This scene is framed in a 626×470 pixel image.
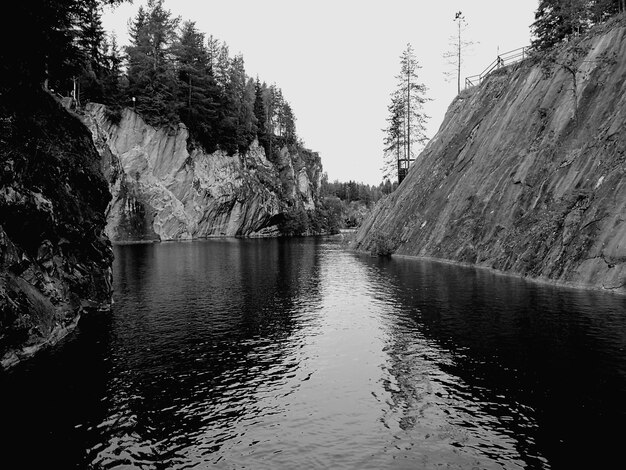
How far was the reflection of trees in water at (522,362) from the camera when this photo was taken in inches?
436

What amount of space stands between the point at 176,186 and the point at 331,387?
85.4 m

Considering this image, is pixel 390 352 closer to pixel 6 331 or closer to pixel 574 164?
pixel 6 331

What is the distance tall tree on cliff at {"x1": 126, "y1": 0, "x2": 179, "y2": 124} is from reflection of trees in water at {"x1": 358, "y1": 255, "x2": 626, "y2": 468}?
76092 millimetres

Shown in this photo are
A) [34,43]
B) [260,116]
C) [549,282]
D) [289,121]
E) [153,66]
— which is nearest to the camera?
[34,43]

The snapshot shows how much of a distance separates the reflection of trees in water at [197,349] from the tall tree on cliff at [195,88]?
6461cm

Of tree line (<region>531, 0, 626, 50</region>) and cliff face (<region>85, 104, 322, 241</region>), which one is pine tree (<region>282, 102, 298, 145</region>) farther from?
tree line (<region>531, 0, 626, 50</region>)

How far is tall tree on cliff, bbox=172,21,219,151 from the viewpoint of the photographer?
91.8 m

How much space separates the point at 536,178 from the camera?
37750 millimetres

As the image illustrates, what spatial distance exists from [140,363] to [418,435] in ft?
34.5

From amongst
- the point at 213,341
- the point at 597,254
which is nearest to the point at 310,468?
the point at 213,341

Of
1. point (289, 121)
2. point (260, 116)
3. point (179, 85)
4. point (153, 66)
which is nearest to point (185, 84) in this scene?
point (179, 85)

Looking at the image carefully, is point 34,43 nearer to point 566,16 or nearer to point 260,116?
point 566,16

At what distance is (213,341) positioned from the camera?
1878 centimetres

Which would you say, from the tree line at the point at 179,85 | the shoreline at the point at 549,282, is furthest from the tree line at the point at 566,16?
the tree line at the point at 179,85
